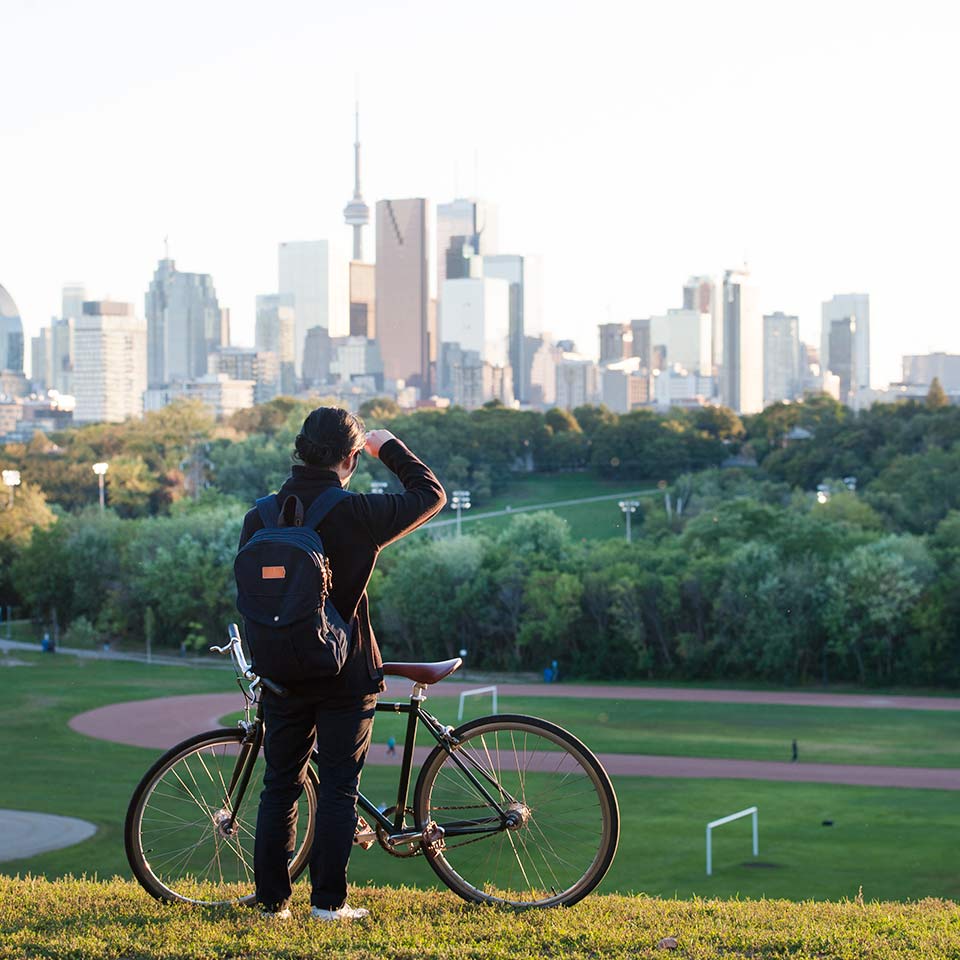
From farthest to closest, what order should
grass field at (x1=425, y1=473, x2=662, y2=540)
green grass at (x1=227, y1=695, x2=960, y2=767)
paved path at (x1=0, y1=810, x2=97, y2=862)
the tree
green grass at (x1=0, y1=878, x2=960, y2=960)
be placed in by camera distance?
the tree → grass field at (x1=425, y1=473, x2=662, y2=540) → green grass at (x1=227, y1=695, x2=960, y2=767) → paved path at (x1=0, y1=810, x2=97, y2=862) → green grass at (x1=0, y1=878, x2=960, y2=960)

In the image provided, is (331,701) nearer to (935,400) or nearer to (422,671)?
(422,671)

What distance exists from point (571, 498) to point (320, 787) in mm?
83241

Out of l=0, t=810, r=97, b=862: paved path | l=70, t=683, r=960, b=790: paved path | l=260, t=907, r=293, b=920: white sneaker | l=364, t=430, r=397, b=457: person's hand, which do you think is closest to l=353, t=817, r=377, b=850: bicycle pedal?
l=260, t=907, r=293, b=920: white sneaker

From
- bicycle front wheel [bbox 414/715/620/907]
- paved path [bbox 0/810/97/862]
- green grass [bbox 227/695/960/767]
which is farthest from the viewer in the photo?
green grass [bbox 227/695/960/767]

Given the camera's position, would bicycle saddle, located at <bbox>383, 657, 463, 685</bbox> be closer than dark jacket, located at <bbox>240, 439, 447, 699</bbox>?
No

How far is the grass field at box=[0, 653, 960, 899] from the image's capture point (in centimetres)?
1692

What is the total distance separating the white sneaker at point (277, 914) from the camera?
5.20m

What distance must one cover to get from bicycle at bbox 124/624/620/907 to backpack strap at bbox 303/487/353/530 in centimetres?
60

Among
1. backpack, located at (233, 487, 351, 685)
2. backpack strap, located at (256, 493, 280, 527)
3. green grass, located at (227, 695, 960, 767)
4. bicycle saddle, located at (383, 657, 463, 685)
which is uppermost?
backpack strap, located at (256, 493, 280, 527)

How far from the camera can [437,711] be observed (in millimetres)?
35625

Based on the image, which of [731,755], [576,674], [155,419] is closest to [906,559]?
[576,674]

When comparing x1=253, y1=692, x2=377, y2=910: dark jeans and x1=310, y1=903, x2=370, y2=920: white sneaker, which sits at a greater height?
x1=253, y1=692, x2=377, y2=910: dark jeans

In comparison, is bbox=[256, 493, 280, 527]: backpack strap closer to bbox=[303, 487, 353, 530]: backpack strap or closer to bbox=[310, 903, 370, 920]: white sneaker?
bbox=[303, 487, 353, 530]: backpack strap

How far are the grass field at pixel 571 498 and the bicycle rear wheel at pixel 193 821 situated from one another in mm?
68241
